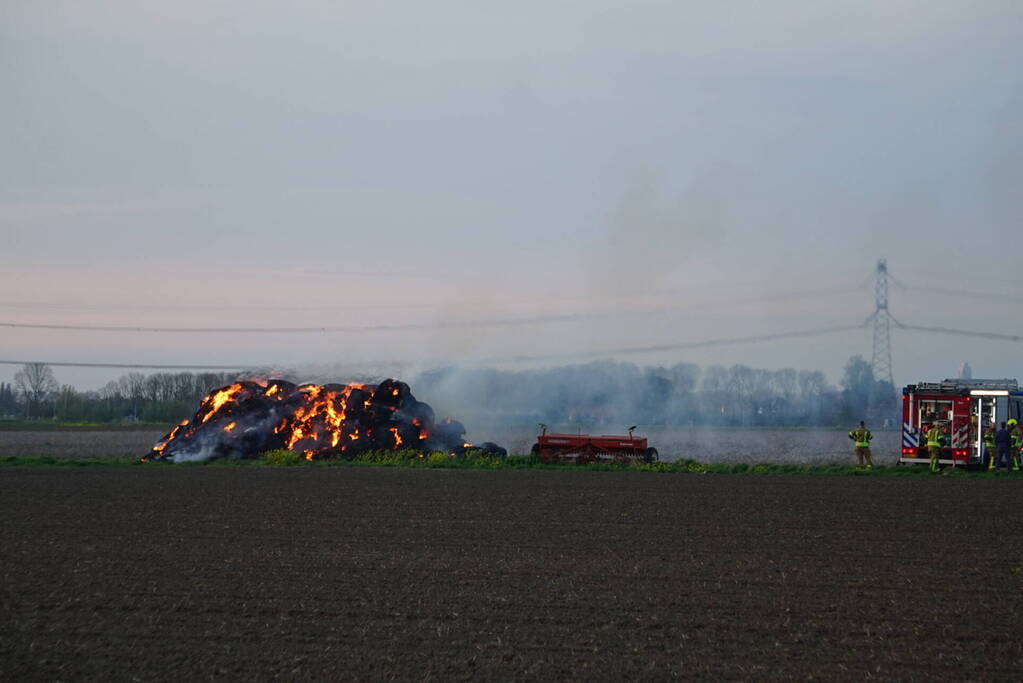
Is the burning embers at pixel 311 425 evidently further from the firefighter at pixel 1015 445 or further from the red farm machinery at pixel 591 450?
the firefighter at pixel 1015 445

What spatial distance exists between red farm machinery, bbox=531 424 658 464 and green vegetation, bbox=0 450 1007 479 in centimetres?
57

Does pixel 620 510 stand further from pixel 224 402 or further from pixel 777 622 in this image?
pixel 224 402

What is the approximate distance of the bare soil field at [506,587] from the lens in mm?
11695

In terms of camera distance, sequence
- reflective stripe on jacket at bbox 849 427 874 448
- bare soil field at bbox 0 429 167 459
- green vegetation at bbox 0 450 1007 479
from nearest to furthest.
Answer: green vegetation at bbox 0 450 1007 479 → reflective stripe on jacket at bbox 849 427 874 448 → bare soil field at bbox 0 429 167 459

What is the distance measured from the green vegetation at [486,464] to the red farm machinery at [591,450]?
1.88 ft

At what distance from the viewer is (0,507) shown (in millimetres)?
25438

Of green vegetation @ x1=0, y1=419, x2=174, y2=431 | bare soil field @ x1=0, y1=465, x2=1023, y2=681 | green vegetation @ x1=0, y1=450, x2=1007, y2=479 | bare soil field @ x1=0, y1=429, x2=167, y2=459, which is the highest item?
green vegetation @ x1=0, y1=419, x2=174, y2=431

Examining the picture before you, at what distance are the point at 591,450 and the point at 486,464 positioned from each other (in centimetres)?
436

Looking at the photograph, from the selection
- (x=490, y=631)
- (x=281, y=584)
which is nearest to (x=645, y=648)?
(x=490, y=631)

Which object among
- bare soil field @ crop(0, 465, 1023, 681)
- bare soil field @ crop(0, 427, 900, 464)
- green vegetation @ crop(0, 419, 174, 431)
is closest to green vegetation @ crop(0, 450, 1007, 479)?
bare soil field @ crop(0, 427, 900, 464)

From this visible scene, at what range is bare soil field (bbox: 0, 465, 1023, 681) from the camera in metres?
11.7

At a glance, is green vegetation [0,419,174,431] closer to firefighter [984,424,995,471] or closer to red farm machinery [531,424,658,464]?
red farm machinery [531,424,658,464]

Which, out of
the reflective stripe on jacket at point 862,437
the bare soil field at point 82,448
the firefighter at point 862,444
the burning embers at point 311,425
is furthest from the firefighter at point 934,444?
the bare soil field at point 82,448

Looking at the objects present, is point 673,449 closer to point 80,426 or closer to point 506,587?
point 506,587
